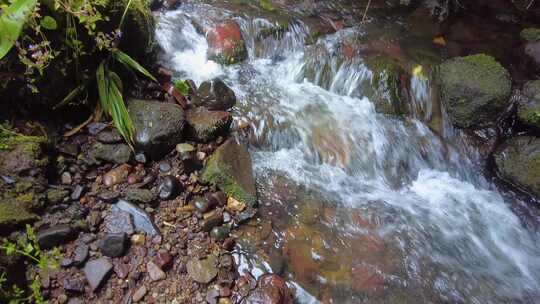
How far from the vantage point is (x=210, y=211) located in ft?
9.96

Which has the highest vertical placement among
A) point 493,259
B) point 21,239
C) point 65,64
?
point 65,64

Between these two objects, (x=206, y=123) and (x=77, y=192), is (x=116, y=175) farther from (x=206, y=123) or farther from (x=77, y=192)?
(x=206, y=123)

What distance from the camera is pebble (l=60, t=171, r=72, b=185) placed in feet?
9.13

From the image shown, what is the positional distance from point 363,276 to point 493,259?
5.13ft

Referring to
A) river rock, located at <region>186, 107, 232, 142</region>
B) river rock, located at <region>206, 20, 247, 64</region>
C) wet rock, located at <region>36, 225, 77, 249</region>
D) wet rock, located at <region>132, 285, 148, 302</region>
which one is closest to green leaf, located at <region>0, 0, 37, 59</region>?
wet rock, located at <region>36, 225, 77, 249</region>

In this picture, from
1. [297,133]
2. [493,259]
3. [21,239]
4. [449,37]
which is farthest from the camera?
[449,37]

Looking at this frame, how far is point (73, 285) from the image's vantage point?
7.62 feet

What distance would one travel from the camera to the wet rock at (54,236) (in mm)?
2408

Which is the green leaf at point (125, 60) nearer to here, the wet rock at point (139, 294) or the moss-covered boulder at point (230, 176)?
the moss-covered boulder at point (230, 176)

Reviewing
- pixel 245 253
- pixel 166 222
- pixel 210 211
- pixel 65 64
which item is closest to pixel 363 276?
pixel 245 253

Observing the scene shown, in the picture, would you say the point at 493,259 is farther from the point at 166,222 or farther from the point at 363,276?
the point at 166,222

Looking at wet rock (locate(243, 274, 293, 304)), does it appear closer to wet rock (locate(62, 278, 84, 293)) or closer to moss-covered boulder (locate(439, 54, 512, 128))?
wet rock (locate(62, 278, 84, 293))

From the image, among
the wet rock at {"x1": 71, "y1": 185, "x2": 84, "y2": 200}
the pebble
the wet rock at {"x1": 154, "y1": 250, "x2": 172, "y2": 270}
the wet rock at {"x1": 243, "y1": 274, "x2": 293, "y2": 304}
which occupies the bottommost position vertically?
the wet rock at {"x1": 243, "y1": 274, "x2": 293, "y2": 304}

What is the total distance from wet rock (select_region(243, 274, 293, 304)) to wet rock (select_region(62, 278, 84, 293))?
3.50 feet
